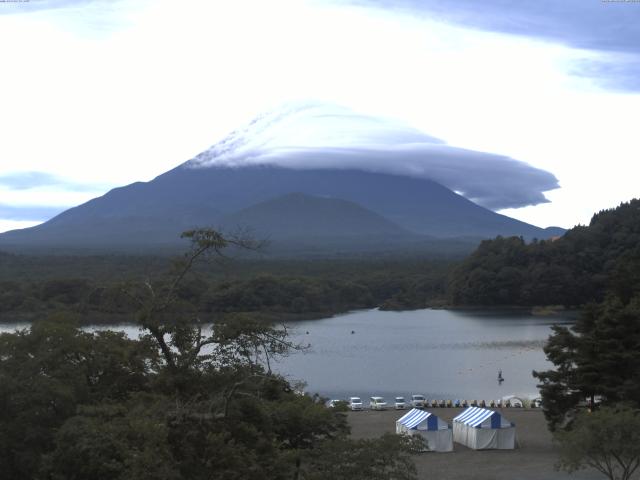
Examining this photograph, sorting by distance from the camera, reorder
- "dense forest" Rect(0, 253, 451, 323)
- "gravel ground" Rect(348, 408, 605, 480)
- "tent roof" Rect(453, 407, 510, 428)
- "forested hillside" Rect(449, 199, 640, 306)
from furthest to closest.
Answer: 1. "forested hillside" Rect(449, 199, 640, 306)
2. "dense forest" Rect(0, 253, 451, 323)
3. "tent roof" Rect(453, 407, 510, 428)
4. "gravel ground" Rect(348, 408, 605, 480)

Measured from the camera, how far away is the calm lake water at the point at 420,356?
3288cm

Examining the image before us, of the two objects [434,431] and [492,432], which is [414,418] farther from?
A: [492,432]

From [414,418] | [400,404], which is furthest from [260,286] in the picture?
[414,418]

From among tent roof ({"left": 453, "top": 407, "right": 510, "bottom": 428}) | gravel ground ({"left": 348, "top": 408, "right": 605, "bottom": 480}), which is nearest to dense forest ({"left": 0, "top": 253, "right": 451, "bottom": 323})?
gravel ground ({"left": 348, "top": 408, "right": 605, "bottom": 480})

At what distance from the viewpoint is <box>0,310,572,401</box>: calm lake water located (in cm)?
3288

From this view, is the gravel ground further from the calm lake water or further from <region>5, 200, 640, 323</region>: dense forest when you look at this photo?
<region>5, 200, 640, 323</region>: dense forest

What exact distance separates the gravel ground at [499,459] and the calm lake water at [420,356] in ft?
17.6

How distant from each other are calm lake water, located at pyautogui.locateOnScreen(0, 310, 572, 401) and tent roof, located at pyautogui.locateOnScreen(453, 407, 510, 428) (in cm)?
622

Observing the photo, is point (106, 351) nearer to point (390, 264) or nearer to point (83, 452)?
point (83, 452)

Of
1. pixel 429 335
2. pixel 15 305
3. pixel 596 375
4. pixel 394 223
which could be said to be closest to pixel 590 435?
pixel 596 375

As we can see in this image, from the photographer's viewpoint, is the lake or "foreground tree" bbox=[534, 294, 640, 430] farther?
the lake

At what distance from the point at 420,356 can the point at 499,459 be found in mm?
22240

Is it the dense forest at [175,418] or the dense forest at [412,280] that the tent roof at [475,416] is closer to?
the dense forest at [175,418]

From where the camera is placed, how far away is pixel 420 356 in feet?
136
